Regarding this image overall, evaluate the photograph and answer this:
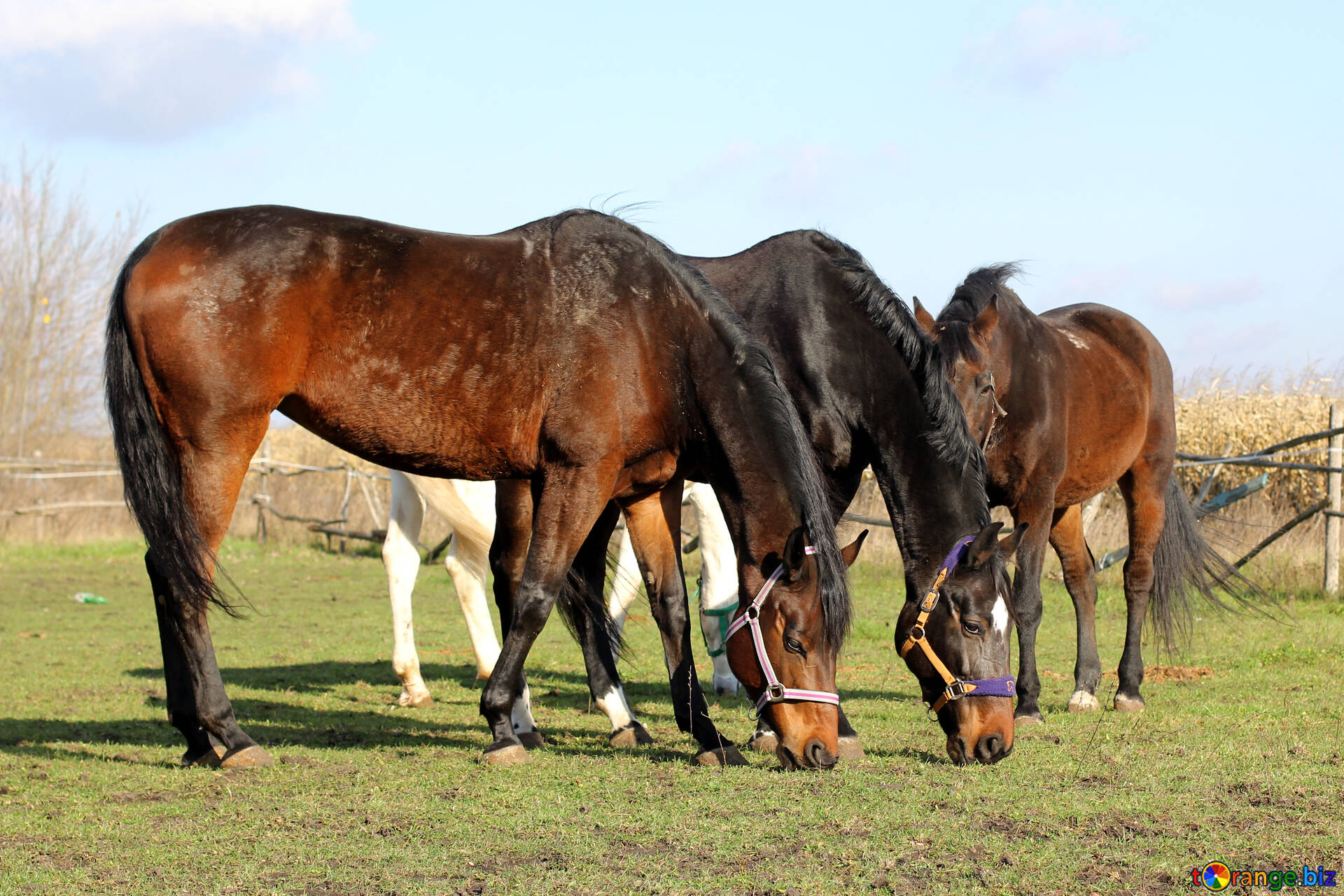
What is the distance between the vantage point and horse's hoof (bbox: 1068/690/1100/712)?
559 cm

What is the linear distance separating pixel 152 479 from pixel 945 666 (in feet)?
10.1

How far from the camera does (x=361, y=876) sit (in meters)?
2.99

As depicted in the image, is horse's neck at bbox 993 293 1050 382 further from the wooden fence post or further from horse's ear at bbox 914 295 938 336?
the wooden fence post

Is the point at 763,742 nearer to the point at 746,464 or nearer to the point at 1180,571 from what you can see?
the point at 746,464

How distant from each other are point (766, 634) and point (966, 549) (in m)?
0.86

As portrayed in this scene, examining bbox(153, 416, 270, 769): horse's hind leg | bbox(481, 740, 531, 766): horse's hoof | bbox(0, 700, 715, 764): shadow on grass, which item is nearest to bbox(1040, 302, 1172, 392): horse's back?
bbox(0, 700, 715, 764): shadow on grass

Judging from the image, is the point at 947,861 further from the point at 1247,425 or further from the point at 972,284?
the point at 1247,425

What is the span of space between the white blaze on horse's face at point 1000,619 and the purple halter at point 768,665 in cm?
69

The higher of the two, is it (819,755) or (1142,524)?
(1142,524)

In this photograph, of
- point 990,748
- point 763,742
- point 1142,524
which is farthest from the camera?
point 1142,524

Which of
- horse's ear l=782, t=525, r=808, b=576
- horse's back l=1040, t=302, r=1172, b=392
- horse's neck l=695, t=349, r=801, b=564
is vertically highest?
horse's back l=1040, t=302, r=1172, b=392

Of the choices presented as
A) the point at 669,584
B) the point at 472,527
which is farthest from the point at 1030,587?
the point at 472,527

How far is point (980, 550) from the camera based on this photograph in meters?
4.27

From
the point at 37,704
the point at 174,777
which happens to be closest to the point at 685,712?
the point at 174,777
